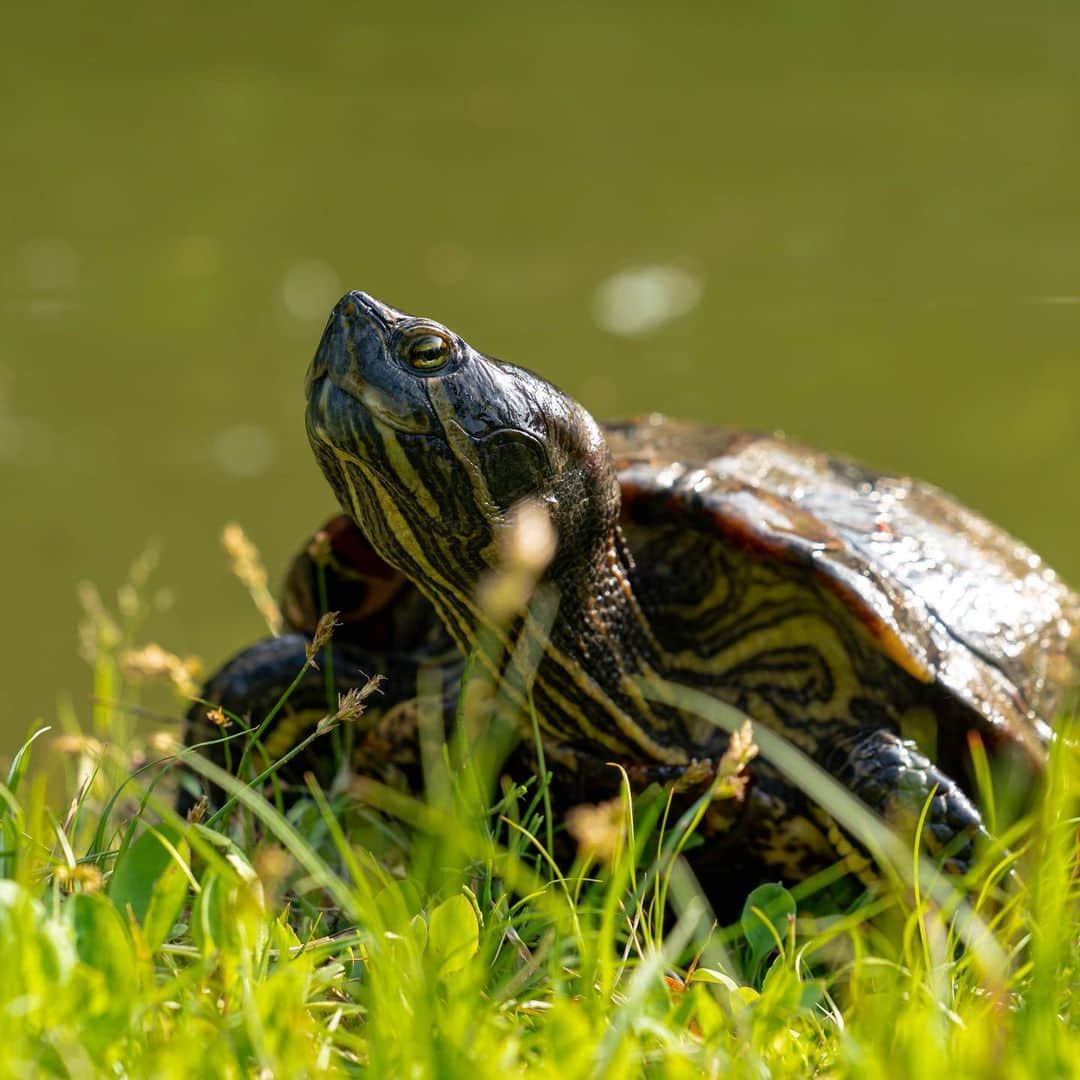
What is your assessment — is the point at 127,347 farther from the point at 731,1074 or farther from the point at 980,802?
the point at 731,1074

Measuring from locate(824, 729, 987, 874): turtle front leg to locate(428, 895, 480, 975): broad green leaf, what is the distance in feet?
2.32

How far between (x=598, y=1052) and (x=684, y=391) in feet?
17.2

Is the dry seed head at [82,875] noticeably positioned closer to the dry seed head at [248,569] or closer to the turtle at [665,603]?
the turtle at [665,603]

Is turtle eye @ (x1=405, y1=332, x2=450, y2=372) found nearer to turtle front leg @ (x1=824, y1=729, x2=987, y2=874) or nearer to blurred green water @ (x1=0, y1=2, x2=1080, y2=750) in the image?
turtle front leg @ (x1=824, y1=729, x2=987, y2=874)

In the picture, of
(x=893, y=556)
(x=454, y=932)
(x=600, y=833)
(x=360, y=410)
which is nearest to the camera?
(x=600, y=833)

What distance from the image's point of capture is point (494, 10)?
28.5ft

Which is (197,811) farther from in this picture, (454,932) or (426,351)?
(426,351)

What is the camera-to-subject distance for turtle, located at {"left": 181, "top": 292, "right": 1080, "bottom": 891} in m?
1.78

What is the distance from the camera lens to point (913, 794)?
185 cm

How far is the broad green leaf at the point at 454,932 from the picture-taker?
1312mm

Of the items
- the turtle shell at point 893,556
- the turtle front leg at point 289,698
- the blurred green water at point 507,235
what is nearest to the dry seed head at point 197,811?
the turtle front leg at point 289,698

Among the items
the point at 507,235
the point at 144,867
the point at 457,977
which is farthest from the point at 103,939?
the point at 507,235

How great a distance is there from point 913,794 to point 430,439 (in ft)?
2.47

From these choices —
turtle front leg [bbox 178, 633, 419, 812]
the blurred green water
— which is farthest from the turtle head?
the blurred green water
